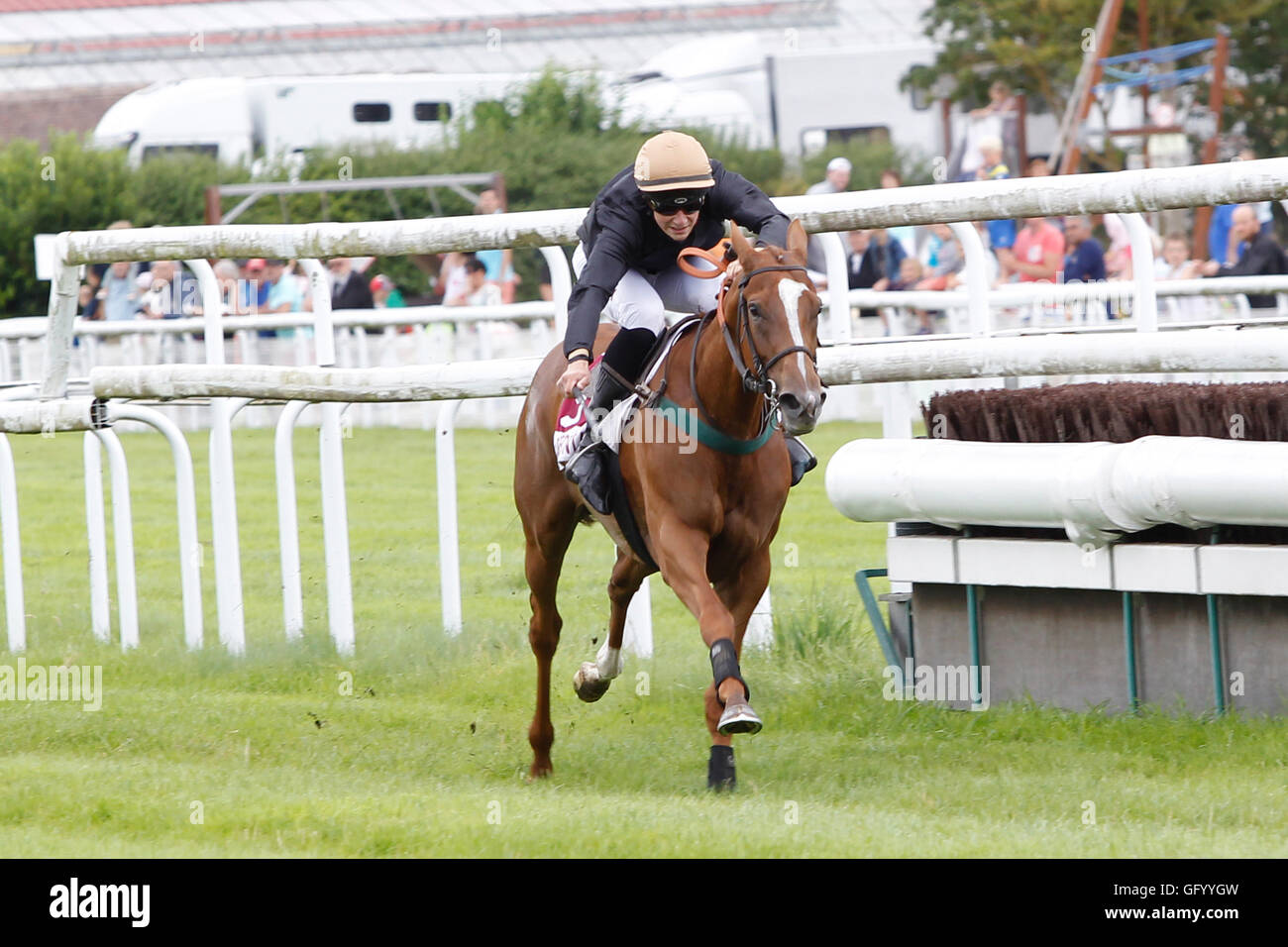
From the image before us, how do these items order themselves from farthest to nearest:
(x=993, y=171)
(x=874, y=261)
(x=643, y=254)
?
(x=874, y=261) < (x=993, y=171) < (x=643, y=254)

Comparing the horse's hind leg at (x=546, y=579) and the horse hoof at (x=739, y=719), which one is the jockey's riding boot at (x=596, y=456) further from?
the horse hoof at (x=739, y=719)

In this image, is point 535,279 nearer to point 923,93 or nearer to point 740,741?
point 923,93

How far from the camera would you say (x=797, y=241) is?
5.69 m

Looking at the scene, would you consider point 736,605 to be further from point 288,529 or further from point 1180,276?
point 1180,276

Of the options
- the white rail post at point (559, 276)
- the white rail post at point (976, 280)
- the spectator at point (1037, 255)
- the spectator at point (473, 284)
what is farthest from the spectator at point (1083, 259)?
the white rail post at point (976, 280)

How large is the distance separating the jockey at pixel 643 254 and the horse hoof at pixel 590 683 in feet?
2.29

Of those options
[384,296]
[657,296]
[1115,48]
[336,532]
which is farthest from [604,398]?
[1115,48]

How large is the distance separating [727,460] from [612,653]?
3.78ft

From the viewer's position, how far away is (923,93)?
3102 centimetres

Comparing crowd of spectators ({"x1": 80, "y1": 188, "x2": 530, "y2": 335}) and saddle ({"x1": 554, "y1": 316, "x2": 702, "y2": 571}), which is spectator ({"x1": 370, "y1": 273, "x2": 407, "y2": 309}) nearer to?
crowd of spectators ({"x1": 80, "y1": 188, "x2": 530, "y2": 335})

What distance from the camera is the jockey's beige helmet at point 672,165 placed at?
5973 millimetres

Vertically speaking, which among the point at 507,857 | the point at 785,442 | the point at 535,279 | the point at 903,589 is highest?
the point at 535,279
